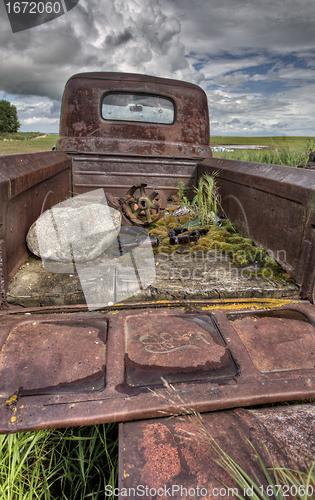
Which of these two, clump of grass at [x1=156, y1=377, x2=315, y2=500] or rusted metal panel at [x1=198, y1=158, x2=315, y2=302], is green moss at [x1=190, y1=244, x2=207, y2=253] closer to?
rusted metal panel at [x1=198, y1=158, x2=315, y2=302]

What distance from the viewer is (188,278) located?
1.58 meters

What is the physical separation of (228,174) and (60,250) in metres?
1.51

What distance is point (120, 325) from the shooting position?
1225mm

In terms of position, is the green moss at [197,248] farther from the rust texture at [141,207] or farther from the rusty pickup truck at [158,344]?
the rust texture at [141,207]

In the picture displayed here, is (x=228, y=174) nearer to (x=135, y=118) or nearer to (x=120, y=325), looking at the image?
(x=135, y=118)

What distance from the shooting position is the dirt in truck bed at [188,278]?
53.2 inches

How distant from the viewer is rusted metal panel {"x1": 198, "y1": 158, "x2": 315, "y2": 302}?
142cm

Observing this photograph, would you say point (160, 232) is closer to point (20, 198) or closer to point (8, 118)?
point (20, 198)

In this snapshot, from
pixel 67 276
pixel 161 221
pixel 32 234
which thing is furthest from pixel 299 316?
pixel 161 221

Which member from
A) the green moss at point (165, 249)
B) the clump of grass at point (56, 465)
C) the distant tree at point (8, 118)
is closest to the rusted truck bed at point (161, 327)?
the green moss at point (165, 249)

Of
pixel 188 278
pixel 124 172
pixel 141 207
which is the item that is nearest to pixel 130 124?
pixel 124 172

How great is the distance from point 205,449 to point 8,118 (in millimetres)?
47260

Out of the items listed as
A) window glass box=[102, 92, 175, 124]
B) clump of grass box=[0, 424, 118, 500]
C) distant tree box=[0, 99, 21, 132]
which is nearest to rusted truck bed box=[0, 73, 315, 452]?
clump of grass box=[0, 424, 118, 500]

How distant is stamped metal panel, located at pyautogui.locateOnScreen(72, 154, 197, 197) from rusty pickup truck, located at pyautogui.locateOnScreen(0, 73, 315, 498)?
963mm
